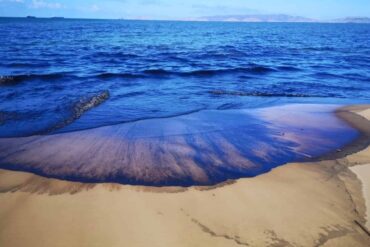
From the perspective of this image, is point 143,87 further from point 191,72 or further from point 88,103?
point 191,72

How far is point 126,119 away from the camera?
7.70 metres

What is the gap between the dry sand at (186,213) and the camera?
10.1ft

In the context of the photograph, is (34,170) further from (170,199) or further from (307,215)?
(307,215)

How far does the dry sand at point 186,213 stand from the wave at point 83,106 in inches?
109

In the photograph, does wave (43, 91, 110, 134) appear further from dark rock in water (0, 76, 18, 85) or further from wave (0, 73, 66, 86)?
dark rock in water (0, 76, 18, 85)

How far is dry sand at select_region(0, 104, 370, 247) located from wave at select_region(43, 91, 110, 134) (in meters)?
2.76

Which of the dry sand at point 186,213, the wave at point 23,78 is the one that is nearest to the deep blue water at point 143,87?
the wave at point 23,78

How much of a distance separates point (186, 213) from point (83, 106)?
20.0 feet

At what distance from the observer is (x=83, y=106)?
8719 mm

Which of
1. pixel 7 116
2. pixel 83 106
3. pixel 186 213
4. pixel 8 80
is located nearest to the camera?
pixel 186 213

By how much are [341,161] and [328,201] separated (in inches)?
58.5

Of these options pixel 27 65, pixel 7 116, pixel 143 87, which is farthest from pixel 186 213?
pixel 27 65

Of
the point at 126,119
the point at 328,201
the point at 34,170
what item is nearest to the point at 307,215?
the point at 328,201

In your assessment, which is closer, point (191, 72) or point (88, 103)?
point (88, 103)
